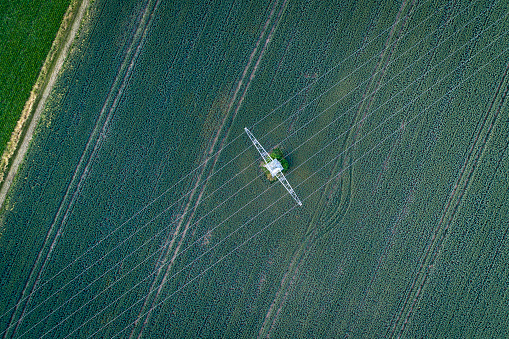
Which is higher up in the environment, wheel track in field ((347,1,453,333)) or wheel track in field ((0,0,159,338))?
wheel track in field ((0,0,159,338))

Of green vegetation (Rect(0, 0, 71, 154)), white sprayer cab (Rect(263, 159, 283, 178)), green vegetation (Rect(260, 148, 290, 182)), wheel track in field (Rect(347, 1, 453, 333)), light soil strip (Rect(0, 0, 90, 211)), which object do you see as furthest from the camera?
green vegetation (Rect(0, 0, 71, 154))

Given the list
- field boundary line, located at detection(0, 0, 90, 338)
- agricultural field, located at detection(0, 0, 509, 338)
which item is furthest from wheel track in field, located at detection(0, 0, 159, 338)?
field boundary line, located at detection(0, 0, 90, 338)

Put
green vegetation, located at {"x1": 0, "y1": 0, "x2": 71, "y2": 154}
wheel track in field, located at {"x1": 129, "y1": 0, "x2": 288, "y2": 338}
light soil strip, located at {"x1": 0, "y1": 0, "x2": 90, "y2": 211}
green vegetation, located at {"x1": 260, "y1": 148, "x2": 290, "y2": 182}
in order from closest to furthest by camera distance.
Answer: green vegetation, located at {"x1": 260, "y1": 148, "x2": 290, "y2": 182}
wheel track in field, located at {"x1": 129, "y1": 0, "x2": 288, "y2": 338}
light soil strip, located at {"x1": 0, "y1": 0, "x2": 90, "y2": 211}
green vegetation, located at {"x1": 0, "y1": 0, "x2": 71, "y2": 154}

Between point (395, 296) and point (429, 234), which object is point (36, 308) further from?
point (429, 234)

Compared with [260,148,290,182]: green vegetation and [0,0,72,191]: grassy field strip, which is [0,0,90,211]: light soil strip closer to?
[0,0,72,191]: grassy field strip

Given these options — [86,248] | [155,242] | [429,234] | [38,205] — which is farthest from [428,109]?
[38,205]

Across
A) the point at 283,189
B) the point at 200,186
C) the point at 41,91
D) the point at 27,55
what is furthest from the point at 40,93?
the point at 283,189

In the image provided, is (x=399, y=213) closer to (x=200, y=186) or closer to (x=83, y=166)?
(x=200, y=186)

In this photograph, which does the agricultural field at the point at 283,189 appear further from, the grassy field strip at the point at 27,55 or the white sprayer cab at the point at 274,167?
the grassy field strip at the point at 27,55
